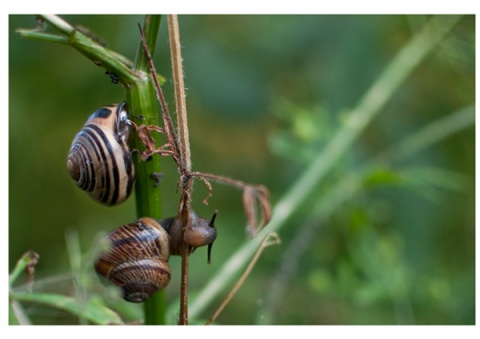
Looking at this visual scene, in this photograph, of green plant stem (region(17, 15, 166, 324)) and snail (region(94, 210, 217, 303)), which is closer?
green plant stem (region(17, 15, 166, 324))

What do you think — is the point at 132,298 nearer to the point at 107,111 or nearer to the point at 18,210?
the point at 107,111

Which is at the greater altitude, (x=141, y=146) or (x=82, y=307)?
(x=141, y=146)

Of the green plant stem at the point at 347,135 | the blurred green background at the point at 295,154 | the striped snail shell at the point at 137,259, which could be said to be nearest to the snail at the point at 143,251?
the striped snail shell at the point at 137,259

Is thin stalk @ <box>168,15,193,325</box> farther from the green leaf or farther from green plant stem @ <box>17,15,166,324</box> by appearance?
the green leaf

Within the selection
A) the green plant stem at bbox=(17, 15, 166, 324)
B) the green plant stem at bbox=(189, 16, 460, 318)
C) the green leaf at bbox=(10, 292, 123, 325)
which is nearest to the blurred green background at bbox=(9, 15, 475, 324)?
the green plant stem at bbox=(189, 16, 460, 318)

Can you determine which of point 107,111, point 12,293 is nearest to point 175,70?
point 107,111

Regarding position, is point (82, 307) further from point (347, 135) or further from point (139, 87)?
point (347, 135)

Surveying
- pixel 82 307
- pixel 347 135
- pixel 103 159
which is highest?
pixel 347 135

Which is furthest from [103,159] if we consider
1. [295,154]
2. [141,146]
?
[295,154]
